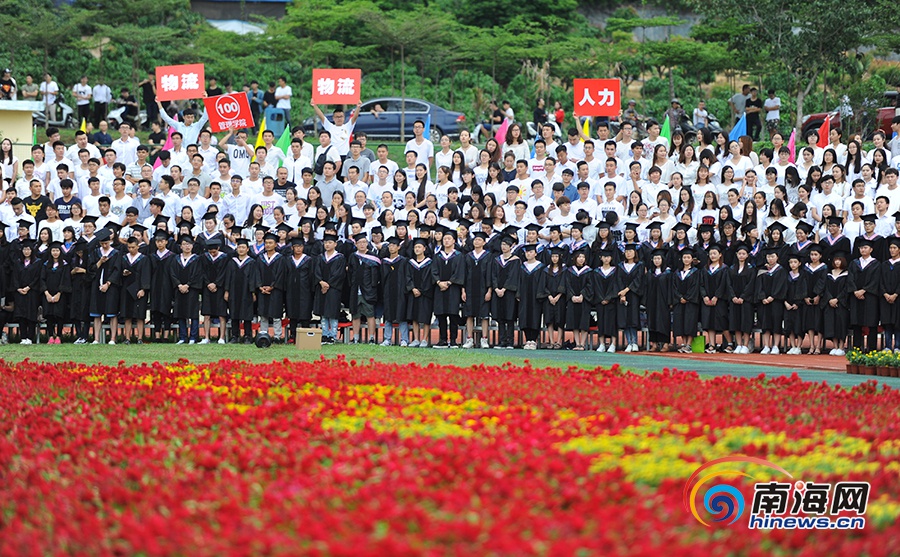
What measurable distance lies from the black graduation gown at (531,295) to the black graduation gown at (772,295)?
118 inches

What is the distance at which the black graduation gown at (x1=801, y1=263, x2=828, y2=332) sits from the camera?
1606 cm

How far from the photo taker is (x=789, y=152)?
18.0m

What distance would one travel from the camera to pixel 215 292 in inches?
655

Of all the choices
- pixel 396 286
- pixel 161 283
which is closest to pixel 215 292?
pixel 161 283

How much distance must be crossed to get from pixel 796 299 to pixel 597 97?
5.94 meters

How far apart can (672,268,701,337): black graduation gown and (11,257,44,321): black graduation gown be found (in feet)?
29.5

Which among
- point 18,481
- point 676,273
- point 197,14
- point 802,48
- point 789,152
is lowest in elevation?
point 18,481

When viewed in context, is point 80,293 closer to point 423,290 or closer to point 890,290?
point 423,290

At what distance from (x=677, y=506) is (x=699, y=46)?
31.7 meters

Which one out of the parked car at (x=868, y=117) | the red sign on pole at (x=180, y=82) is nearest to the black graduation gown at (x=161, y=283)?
the red sign on pole at (x=180, y=82)

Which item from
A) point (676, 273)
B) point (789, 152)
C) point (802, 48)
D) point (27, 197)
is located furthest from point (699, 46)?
point (27, 197)

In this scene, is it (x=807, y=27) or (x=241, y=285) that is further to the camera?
(x=807, y=27)

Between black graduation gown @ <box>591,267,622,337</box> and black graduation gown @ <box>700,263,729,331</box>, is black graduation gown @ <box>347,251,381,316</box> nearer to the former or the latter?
black graduation gown @ <box>591,267,622,337</box>

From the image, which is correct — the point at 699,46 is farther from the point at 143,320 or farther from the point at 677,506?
the point at 677,506
